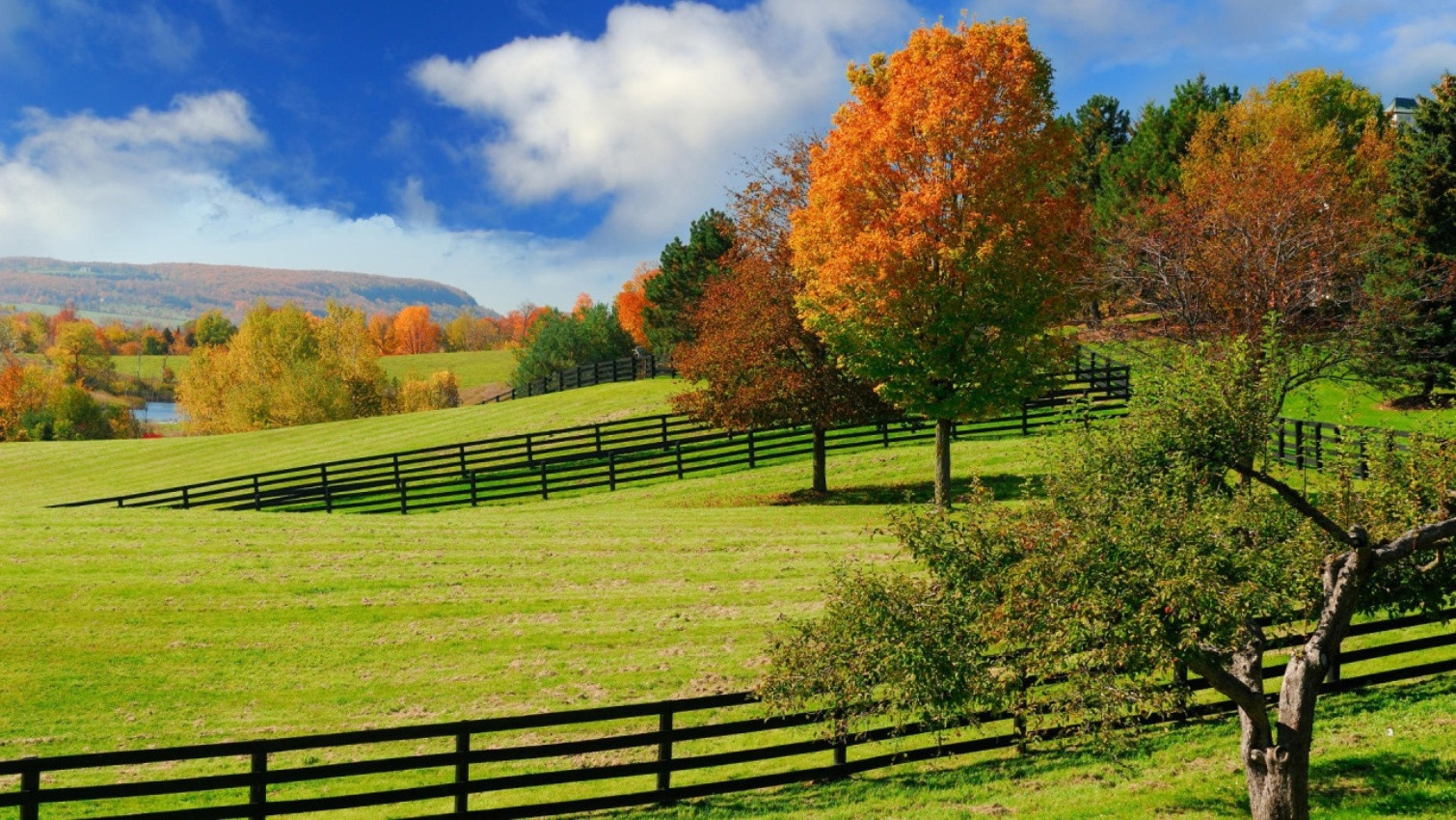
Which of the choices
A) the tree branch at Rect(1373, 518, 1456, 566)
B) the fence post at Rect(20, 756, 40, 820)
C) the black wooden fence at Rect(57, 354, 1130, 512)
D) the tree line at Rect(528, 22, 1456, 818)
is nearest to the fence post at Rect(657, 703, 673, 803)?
the tree line at Rect(528, 22, 1456, 818)

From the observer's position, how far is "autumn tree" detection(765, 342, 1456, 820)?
8.80 metres

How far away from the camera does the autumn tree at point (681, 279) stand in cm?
5900

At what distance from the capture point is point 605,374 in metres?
70.3

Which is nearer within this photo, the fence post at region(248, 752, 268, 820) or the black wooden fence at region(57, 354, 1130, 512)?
the fence post at region(248, 752, 268, 820)

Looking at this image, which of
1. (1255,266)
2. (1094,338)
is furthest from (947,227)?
(1094,338)

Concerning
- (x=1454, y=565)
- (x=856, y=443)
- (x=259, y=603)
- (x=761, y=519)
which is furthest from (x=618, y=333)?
(x=1454, y=565)

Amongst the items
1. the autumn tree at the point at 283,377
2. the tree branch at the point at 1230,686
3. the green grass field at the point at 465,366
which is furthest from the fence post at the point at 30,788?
the green grass field at the point at 465,366

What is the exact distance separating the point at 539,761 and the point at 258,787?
4.42m

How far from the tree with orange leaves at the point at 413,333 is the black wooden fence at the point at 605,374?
105 m

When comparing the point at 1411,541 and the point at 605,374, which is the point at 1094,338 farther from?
the point at 1411,541

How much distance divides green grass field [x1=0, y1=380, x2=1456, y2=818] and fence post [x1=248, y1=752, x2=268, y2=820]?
406 cm

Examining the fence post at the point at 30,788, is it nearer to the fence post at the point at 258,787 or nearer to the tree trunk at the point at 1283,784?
the fence post at the point at 258,787

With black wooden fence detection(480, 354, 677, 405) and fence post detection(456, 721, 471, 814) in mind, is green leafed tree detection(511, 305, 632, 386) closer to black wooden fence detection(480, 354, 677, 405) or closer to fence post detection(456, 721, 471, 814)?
black wooden fence detection(480, 354, 677, 405)

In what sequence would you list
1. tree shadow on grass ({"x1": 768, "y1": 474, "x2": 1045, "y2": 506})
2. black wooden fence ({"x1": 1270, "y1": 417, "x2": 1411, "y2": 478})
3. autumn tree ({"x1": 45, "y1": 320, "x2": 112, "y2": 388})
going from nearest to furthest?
1. black wooden fence ({"x1": 1270, "y1": 417, "x2": 1411, "y2": 478})
2. tree shadow on grass ({"x1": 768, "y1": 474, "x2": 1045, "y2": 506})
3. autumn tree ({"x1": 45, "y1": 320, "x2": 112, "y2": 388})
